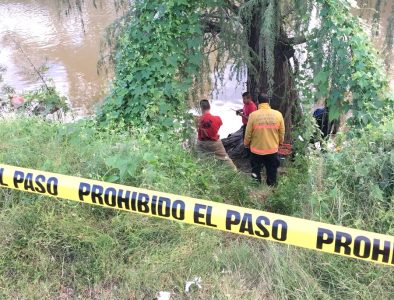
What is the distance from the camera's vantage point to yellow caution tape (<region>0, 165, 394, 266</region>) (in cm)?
237

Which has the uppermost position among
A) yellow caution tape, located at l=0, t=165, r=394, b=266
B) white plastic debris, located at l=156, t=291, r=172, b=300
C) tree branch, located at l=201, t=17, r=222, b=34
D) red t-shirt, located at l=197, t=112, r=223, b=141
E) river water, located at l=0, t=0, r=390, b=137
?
tree branch, located at l=201, t=17, r=222, b=34

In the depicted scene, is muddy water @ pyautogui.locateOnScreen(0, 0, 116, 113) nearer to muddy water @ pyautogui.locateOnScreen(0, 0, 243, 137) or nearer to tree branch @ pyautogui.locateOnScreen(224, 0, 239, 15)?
muddy water @ pyautogui.locateOnScreen(0, 0, 243, 137)

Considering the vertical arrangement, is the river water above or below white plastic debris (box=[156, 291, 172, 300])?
below

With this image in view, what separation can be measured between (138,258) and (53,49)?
1557cm

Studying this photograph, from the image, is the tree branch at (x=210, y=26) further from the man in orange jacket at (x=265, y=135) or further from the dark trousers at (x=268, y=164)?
the dark trousers at (x=268, y=164)

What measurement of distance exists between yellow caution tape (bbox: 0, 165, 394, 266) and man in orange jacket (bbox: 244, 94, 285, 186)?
11.4ft

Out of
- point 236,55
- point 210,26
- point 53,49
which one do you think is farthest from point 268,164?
point 53,49

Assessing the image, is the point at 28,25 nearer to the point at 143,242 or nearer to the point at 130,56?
the point at 130,56

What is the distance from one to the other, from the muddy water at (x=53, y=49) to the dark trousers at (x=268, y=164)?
6455 mm

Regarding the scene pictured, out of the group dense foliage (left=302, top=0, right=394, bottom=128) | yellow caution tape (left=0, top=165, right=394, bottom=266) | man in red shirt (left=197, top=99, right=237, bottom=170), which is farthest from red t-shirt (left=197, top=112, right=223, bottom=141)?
yellow caution tape (left=0, top=165, right=394, bottom=266)

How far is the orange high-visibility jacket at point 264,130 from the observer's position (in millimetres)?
5984

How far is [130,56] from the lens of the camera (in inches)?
231

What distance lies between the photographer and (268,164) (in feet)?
21.1

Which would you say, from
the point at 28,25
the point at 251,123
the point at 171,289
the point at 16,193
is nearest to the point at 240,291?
the point at 171,289
